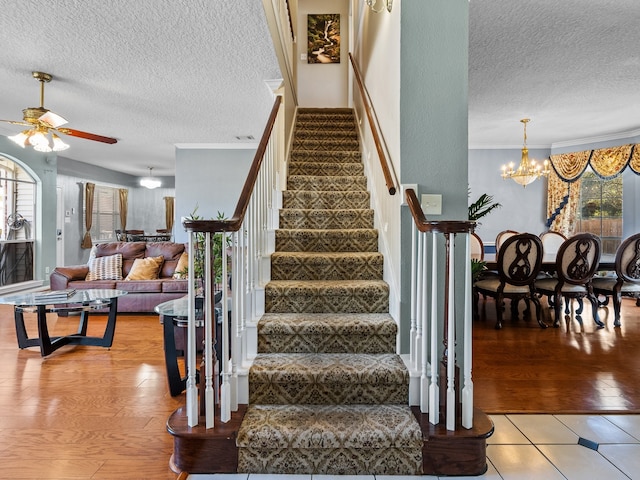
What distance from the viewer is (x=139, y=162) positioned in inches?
368

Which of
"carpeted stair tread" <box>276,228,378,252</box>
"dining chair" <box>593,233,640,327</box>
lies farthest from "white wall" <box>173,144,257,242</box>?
"dining chair" <box>593,233,640,327</box>

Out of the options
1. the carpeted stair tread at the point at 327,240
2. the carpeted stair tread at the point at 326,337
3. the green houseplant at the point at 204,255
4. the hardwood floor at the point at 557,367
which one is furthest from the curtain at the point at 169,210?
the carpeted stair tread at the point at 326,337

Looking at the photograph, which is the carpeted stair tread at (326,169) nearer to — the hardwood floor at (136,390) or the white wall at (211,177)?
the hardwood floor at (136,390)

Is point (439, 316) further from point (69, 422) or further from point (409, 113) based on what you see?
point (69, 422)

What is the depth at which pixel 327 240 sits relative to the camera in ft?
11.0

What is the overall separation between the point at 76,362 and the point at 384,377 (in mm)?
2767

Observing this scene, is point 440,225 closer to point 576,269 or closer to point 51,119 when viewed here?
point 576,269

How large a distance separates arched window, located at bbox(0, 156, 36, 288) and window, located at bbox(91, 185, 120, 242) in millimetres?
2562

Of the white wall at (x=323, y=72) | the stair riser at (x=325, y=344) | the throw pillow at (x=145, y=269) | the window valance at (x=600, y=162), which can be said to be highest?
the white wall at (x=323, y=72)

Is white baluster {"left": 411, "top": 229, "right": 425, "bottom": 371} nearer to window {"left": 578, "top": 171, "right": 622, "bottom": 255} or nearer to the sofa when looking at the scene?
the sofa

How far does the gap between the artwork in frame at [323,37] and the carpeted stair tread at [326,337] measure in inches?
253

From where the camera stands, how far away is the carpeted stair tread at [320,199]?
3904 millimetres

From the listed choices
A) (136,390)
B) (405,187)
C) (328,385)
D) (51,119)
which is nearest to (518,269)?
(405,187)

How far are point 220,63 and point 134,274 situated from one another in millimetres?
3229
